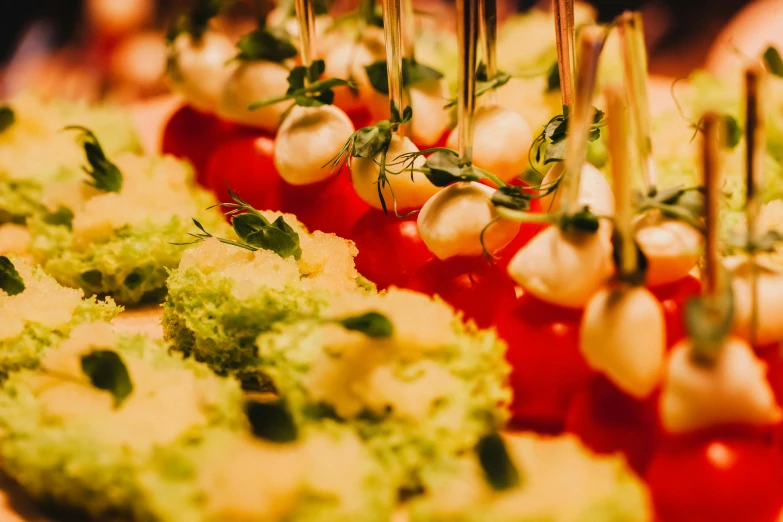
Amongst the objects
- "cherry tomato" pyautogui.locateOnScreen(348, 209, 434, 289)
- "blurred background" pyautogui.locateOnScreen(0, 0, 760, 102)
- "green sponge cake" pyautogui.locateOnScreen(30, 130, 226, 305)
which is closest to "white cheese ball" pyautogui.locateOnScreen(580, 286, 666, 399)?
"cherry tomato" pyautogui.locateOnScreen(348, 209, 434, 289)

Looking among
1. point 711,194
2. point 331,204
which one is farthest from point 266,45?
point 711,194

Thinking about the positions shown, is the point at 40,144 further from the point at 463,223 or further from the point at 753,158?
the point at 753,158

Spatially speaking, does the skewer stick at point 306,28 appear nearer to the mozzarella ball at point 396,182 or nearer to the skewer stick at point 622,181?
the mozzarella ball at point 396,182

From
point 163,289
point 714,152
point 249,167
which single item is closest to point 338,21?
point 249,167

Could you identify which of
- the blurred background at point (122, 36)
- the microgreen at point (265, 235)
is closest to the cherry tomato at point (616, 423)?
the microgreen at point (265, 235)

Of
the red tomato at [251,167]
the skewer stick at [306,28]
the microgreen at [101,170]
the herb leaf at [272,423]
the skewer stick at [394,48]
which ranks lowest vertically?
the herb leaf at [272,423]

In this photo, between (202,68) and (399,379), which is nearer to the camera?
(399,379)
